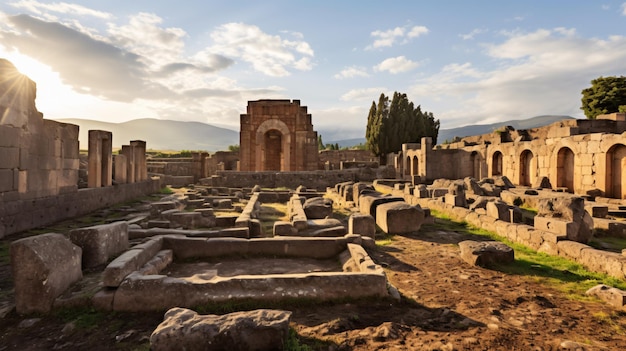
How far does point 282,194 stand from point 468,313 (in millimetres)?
12692

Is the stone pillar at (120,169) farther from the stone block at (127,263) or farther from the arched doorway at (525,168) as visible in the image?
the arched doorway at (525,168)

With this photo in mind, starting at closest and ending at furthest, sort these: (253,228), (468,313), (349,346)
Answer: (349,346) < (468,313) < (253,228)

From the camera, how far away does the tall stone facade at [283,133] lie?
85.6ft

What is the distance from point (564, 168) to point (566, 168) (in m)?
0.08

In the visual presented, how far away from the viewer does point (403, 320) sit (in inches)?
149

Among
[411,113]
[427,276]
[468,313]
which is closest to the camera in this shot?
[468,313]

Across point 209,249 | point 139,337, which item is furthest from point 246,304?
point 209,249

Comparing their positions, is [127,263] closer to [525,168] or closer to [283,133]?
[525,168]

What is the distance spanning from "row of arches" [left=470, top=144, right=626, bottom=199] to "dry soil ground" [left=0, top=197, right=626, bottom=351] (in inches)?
440

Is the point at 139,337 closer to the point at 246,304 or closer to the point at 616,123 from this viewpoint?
the point at 246,304

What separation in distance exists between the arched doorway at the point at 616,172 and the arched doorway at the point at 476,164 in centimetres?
873

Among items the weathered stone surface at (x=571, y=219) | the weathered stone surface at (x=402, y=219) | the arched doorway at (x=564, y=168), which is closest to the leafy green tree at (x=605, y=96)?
the arched doorway at (x=564, y=168)

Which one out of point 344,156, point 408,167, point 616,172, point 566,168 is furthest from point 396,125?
point 616,172

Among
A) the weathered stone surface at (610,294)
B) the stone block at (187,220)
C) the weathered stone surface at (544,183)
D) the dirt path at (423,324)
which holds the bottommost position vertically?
the dirt path at (423,324)
